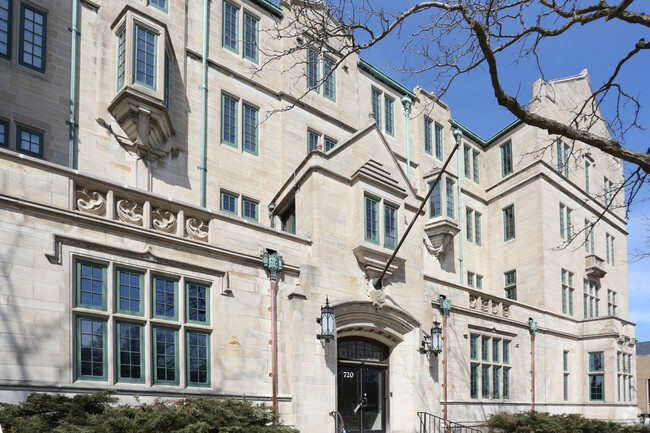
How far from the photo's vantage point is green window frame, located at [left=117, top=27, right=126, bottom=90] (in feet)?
56.0

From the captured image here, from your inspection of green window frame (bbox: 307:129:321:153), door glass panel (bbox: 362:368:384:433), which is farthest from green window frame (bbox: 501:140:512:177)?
door glass panel (bbox: 362:368:384:433)

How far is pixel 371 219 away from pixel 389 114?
40.0 feet

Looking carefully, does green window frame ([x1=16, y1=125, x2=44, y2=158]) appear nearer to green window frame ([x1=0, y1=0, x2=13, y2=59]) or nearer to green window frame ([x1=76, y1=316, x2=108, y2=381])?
green window frame ([x1=0, y1=0, x2=13, y2=59])

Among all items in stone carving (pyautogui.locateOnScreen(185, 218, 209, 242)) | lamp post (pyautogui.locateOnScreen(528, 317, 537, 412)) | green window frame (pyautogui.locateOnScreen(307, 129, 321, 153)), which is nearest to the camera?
stone carving (pyautogui.locateOnScreen(185, 218, 209, 242))

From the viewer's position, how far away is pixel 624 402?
29375 mm

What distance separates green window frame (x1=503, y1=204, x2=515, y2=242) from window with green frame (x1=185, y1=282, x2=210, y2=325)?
22978 mm

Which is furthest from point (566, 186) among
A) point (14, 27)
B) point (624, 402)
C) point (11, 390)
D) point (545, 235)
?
point (11, 390)

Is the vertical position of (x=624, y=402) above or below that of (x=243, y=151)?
below

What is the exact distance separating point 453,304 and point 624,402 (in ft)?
49.1

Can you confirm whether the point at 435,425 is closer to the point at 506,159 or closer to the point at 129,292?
the point at 129,292

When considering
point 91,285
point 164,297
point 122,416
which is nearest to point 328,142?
point 164,297

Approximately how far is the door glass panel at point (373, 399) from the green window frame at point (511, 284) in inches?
625

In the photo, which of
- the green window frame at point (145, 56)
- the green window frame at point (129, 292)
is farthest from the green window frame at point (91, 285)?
the green window frame at point (145, 56)

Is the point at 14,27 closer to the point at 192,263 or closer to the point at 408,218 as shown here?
the point at 192,263
